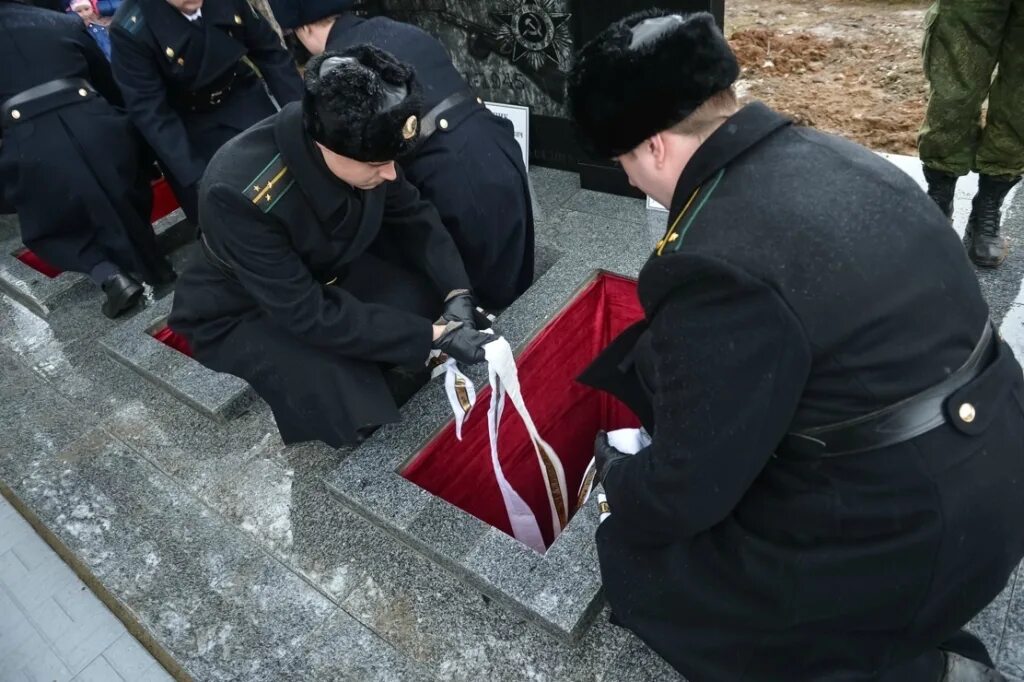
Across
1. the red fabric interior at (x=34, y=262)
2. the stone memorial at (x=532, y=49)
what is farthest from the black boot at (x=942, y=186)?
the red fabric interior at (x=34, y=262)

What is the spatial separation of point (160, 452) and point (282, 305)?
3.32 feet

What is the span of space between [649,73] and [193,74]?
9.83 feet

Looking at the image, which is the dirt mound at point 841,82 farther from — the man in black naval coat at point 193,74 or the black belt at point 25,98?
the black belt at point 25,98

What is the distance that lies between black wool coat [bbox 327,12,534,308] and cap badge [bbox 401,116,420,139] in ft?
3.12

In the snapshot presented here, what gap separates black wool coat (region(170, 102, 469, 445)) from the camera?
2270 mm

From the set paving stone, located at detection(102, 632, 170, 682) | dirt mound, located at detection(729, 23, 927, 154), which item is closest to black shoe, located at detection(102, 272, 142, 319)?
paving stone, located at detection(102, 632, 170, 682)

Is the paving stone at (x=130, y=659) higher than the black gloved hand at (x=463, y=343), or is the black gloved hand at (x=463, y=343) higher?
the black gloved hand at (x=463, y=343)

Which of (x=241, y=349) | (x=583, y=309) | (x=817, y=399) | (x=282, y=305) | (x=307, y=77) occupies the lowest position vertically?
(x=583, y=309)

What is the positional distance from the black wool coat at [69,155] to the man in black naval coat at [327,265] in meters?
1.41

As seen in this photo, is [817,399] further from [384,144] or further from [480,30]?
[480,30]

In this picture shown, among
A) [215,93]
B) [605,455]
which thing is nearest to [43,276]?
[215,93]

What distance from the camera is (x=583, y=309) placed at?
3.21 metres

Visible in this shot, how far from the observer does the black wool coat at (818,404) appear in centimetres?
122

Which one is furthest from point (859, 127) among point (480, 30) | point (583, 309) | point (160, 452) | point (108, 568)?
point (108, 568)
